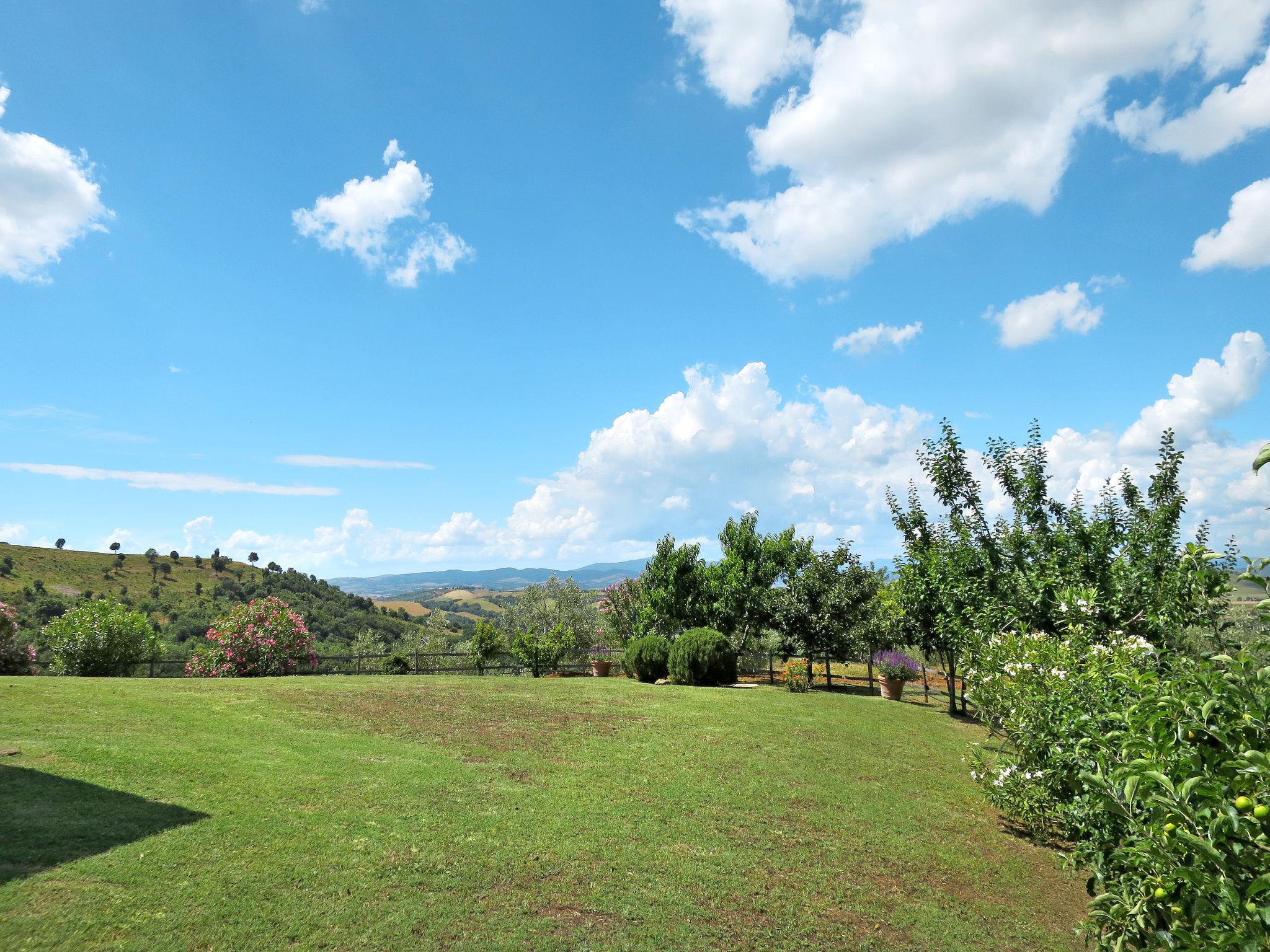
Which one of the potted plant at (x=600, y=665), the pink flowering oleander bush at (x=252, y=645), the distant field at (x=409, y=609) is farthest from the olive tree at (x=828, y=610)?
the distant field at (x=409, y=609)

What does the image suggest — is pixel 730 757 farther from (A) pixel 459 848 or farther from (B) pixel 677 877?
(A) pixel 459 848

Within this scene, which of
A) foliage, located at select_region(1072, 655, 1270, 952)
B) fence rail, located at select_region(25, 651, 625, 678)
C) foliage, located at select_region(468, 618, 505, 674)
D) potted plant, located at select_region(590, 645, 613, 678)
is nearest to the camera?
foliage, located at select_region(1072, 655, 1270, 952)

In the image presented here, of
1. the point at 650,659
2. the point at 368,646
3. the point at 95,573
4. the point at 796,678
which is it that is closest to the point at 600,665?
the point at 650,659

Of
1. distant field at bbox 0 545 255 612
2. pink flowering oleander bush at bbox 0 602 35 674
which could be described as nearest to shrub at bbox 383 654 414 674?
pink flowering oleander bush at bbox 0 602 35 674

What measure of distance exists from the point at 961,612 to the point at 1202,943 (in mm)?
11397

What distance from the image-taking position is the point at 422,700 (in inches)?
587

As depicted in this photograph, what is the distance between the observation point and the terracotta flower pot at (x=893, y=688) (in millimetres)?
22203

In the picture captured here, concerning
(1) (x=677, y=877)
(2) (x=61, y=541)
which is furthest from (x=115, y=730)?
(2) (x=61, y=541)

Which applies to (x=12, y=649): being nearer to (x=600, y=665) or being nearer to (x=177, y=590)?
(x=600, y=665)

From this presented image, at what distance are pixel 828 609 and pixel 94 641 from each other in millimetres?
24288

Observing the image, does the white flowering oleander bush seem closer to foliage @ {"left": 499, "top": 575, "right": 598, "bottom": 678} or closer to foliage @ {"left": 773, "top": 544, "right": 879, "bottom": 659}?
foliage @ {"left": 773, "top": 544, "right": 879, "bottom": 659}

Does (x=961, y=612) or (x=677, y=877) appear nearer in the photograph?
(x=677, y=877)

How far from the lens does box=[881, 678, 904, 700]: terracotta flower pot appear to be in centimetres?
2220

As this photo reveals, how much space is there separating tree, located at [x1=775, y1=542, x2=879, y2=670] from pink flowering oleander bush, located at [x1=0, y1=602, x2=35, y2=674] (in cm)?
2420
